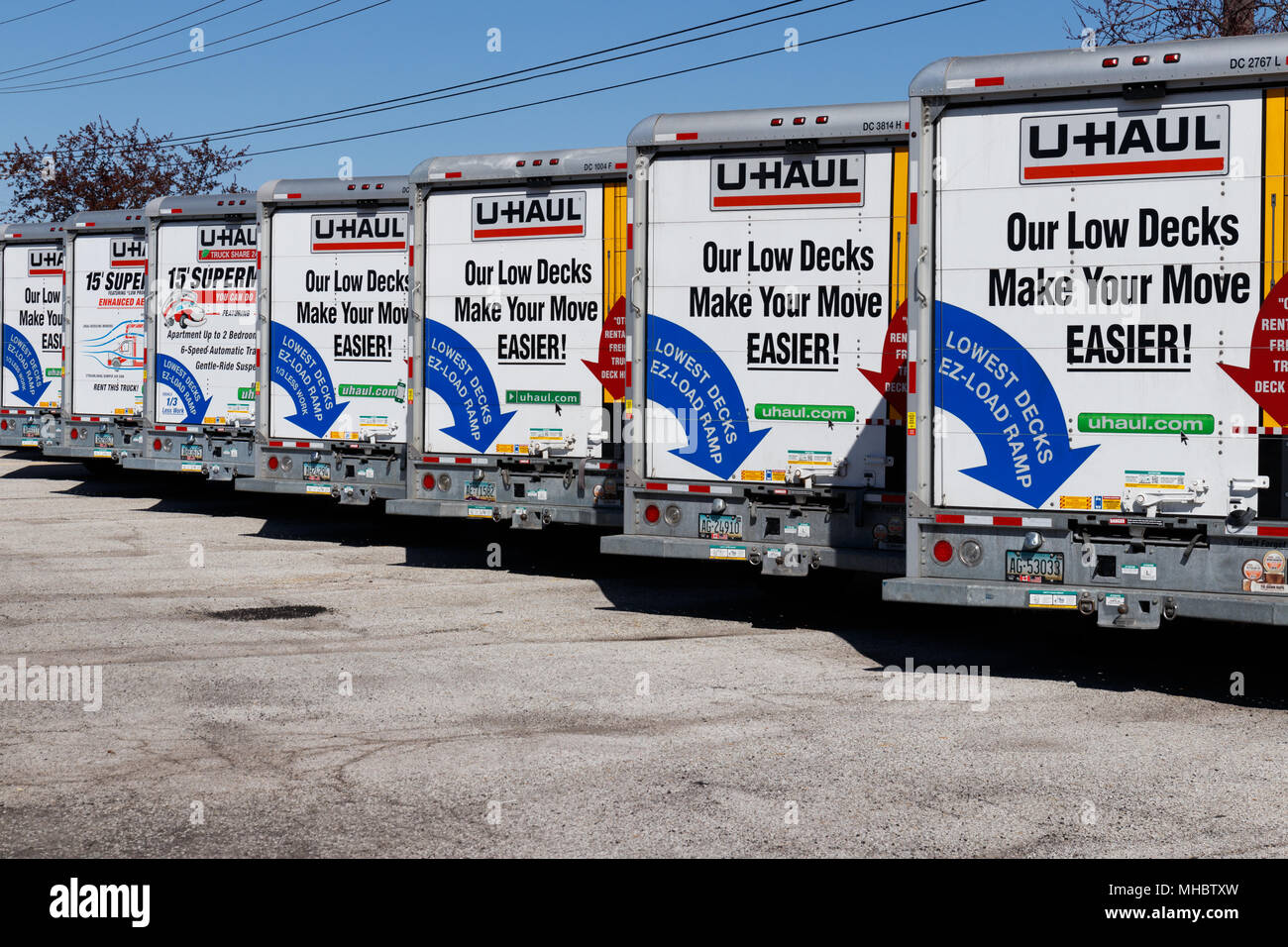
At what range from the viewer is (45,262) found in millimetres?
24344

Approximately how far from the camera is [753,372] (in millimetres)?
11742

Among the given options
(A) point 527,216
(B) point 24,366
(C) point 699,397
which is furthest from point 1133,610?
(B) point 24,366

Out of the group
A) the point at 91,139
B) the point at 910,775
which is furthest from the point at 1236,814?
the point at 91,139

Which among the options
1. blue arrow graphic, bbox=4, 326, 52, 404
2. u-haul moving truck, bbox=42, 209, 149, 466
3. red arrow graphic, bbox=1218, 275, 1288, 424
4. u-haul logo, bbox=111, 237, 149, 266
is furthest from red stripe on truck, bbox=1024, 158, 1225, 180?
blue arrow graphic, bbox=4, 326, 52, 404

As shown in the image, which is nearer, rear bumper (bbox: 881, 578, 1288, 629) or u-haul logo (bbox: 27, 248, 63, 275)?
rear bumper (bbox: 881, 578, 1288, 629)

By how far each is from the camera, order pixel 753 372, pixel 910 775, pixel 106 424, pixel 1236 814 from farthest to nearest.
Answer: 1. pixel 106 424
2. pixel 753 372
3. pixel 910 775
4. pixel 1236 814

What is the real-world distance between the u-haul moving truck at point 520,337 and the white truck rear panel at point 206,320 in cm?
512

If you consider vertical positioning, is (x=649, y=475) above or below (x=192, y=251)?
below

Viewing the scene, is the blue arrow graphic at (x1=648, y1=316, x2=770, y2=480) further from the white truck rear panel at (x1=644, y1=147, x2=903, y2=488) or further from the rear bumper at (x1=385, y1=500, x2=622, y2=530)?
the rear bumper at (x1=385, y1=500, x2=622, y2=530)

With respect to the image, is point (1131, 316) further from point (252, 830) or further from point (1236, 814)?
point (252, 830)

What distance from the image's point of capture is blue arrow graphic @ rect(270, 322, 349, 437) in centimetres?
1712

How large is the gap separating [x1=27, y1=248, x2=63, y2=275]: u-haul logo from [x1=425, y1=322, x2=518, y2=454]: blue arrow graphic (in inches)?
467

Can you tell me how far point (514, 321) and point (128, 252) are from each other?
939 cm
